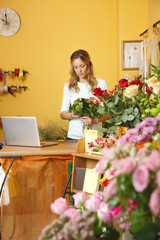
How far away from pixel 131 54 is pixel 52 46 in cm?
123

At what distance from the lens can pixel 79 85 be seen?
9.61 feet

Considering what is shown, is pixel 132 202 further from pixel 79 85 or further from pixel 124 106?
pixel 79 85

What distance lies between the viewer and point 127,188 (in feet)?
1.80

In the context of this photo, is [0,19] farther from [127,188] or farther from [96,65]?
[127,188]

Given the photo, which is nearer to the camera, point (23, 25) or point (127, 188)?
point (127, 188)

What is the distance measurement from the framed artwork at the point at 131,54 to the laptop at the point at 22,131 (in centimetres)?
253

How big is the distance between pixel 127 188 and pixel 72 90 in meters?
2.41

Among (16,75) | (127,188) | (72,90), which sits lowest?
(127,188)

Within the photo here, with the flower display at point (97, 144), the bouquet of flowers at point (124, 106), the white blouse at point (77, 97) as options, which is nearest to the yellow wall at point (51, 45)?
the white blouse at point (77, 97)

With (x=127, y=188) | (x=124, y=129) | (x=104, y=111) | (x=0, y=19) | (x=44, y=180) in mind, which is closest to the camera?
(x=127, y=188)

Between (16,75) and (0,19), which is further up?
(0,19)

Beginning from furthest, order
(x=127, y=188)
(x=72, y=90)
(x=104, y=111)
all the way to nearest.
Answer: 1. (x=72, y=90)
2. (x=104, y=111)
3. (x=127, y=188)

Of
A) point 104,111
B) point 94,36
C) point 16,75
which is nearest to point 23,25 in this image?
point 16,75

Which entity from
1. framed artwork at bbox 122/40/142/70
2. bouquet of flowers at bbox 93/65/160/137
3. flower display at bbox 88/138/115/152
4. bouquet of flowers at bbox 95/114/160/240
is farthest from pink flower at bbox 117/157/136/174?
framed artwork at bbox 122/40/142/70
